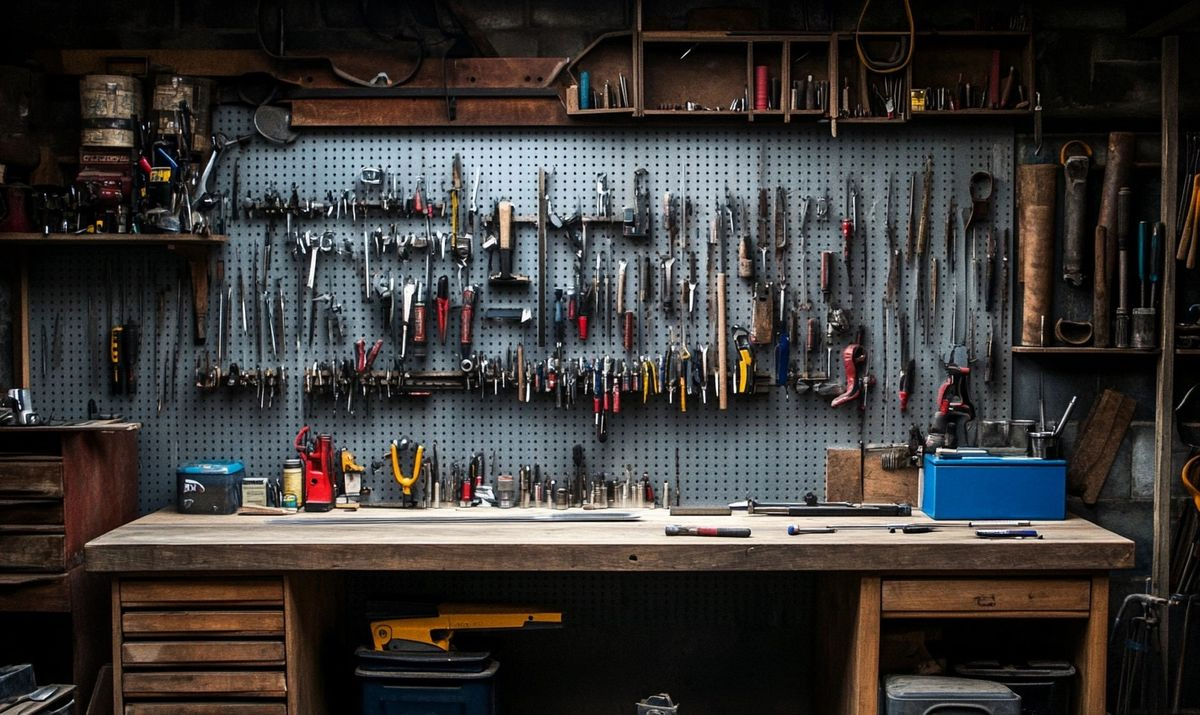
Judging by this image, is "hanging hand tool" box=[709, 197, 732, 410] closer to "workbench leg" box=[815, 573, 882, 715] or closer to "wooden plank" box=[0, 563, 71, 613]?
"workbench leg" box=[815, 573, 882, 715]

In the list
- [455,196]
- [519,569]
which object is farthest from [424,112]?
[519,569]

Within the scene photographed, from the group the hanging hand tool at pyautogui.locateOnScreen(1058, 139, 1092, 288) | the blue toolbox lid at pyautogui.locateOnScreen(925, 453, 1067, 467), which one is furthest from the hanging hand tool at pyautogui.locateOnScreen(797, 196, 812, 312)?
the hanging hand tool at pyautogui.locateOnScreen(1058, 139, 1092, 288)

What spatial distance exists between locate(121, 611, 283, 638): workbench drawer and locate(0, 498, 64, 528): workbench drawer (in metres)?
0.42

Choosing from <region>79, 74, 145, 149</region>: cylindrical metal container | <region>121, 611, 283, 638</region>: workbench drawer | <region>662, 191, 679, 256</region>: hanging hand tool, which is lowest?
<region>121, 611, 283, 638</region>: workbench drawer

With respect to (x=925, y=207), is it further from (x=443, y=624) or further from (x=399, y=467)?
(x=443, y=624)

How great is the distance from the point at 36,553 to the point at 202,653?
0.65 m

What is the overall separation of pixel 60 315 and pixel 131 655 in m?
1.37

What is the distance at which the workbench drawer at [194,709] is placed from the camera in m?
3.05

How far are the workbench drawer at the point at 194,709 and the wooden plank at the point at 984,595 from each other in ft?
6.60

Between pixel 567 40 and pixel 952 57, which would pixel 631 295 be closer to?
pixel 567 40

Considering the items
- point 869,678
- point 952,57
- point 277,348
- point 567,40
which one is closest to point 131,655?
point 277,348

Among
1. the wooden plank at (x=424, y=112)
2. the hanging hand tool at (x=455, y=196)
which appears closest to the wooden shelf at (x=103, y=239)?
the wooden plank at (x=424, y=112)

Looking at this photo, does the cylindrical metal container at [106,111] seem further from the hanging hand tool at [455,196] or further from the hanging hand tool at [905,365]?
the hanging hand tool at [905,365]

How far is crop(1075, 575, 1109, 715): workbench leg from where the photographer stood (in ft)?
9.93
